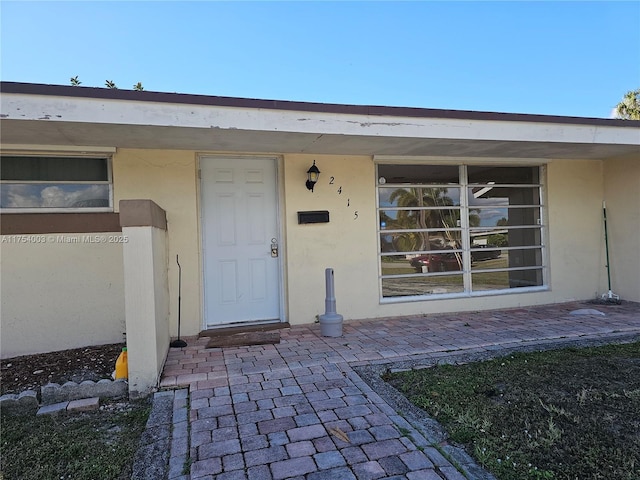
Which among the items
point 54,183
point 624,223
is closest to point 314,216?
point 54,183

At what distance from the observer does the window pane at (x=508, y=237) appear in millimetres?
6633

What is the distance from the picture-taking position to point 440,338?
189 inches

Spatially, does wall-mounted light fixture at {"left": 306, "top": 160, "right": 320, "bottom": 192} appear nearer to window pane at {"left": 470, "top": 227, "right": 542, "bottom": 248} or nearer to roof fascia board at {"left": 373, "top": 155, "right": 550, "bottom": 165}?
roof fascia board at {"left": 373, "top": 155, "right": 550, "bottom": 165}

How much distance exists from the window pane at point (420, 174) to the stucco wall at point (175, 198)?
2897mm

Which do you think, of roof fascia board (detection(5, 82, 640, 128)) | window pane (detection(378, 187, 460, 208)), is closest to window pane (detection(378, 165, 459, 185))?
window pane (detection(378, 187, 460, 208))

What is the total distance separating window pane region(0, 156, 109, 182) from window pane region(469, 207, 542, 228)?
568 centimetres

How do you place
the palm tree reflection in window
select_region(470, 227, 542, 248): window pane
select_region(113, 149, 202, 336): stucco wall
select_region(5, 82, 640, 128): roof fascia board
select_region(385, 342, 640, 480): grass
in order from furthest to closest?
select_region(470, 227, 542, 248): window pane → the palm tree reflection in window → select_region(113, 149, 202, 336): stucco wall → select_region(5, 82, 640, 128): roof fascia board → select_region(385, 342, 640, 480): grass

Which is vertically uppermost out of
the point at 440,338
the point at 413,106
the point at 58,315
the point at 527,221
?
the point at 413,106

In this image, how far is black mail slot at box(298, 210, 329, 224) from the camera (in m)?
5.57

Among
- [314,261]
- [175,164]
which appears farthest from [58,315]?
[314,261]

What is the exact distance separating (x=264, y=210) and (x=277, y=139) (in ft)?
4.07

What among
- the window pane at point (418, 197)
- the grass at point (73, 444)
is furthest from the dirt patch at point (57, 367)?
the window pane at point (418, 197)

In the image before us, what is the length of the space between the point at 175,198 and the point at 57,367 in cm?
235

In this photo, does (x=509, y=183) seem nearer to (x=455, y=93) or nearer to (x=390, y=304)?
(x=390, y=304)
